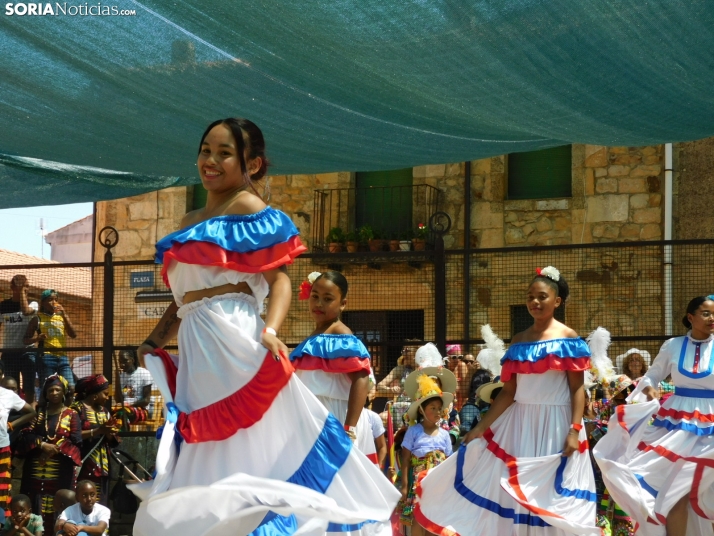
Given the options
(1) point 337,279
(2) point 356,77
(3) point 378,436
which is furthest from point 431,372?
(2) point 356,77

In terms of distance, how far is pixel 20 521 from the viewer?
1006cm

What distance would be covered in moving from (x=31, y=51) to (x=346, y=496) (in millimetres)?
3286

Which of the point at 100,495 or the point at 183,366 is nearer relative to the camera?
the point at 183,366

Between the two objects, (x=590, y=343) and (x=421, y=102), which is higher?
(x=421, y=102)

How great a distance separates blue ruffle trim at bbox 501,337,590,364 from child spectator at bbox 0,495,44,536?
4876mm

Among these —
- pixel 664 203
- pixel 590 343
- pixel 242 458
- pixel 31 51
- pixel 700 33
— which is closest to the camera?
pixel 242 458

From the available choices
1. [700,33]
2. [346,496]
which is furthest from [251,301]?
Answer: [700,33]

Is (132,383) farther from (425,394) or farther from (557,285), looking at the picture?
(557,285)

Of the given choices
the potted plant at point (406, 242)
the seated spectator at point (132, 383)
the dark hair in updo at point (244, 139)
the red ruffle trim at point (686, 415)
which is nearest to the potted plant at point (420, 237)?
the potted plant at point (406, 242)

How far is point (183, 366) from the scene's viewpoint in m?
4.81

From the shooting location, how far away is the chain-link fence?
11617 millimetres

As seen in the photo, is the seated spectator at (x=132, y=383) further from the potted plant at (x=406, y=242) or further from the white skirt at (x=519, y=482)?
the potted plant at (x=406, y=242)

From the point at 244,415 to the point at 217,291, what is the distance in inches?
20.8

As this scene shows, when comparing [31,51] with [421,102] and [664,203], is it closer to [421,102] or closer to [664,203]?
[421,102]
